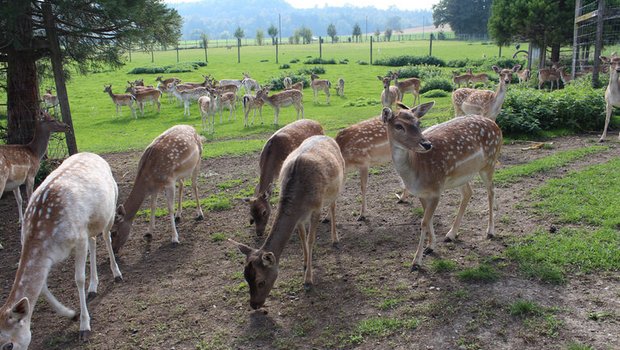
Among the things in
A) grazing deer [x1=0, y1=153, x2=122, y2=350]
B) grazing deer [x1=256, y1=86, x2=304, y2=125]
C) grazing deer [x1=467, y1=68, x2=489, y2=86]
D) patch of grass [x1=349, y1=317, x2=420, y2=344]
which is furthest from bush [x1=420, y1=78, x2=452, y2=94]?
patch of grass [x1=349, y1=317, x2=420, y2=344]

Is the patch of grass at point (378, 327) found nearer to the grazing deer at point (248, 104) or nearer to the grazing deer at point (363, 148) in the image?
the grazing deer at point (363, 148)

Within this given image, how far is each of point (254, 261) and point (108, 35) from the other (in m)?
6.58

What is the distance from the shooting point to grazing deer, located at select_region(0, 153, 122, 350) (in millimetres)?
4211

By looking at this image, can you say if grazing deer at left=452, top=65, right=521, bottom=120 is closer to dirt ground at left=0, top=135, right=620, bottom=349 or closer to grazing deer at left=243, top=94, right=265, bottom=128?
dirt ground at left=0, top=135, right=620, bottom=349

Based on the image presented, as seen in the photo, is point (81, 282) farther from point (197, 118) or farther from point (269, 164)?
point (197, 118)

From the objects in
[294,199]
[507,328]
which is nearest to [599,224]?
[507,328]

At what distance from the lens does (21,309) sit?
4.13 m


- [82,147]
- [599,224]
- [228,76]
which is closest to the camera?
[599,224]

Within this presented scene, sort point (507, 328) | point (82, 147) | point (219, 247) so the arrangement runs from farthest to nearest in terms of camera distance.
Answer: point (82, 147)
point (219, 247)
point (507, 328)

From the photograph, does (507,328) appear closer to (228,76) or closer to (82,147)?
(82,147)

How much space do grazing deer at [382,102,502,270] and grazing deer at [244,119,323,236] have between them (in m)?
2.09

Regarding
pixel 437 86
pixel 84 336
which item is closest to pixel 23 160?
pixel 84 336

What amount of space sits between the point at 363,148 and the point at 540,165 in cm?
394

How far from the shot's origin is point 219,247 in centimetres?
704
